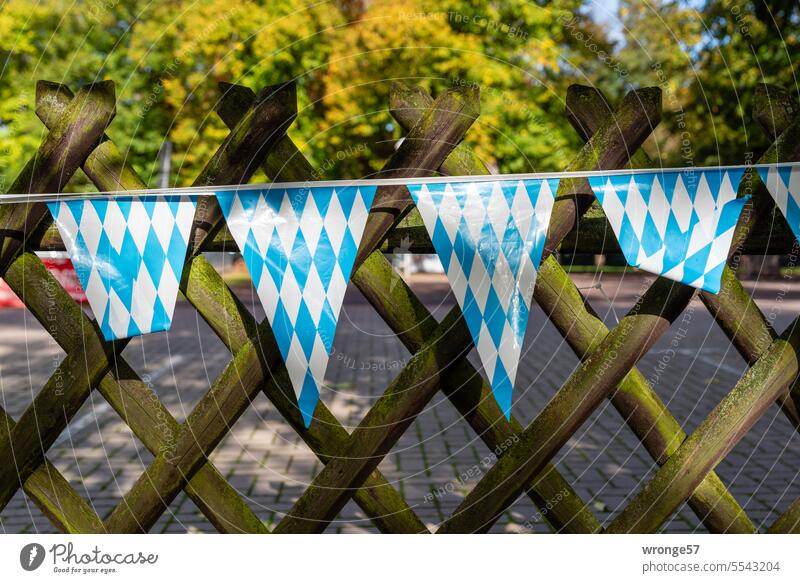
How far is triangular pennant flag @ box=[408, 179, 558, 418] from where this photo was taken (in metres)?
2.14

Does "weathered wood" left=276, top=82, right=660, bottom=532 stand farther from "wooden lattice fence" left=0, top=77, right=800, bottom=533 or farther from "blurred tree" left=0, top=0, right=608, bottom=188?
"blurred tree" left=0, top=0, right=608, bottom=188

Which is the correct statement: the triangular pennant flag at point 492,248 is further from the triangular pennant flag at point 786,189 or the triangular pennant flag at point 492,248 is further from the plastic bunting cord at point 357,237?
the triangular pennant flag at point 786,189

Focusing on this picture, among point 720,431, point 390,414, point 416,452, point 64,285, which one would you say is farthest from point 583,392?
point 64,285

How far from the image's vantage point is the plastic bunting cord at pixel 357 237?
7.05 ft

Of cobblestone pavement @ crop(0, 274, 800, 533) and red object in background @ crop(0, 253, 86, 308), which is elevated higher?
cobblestone pavement @ crop(0, 274, 800, 533)

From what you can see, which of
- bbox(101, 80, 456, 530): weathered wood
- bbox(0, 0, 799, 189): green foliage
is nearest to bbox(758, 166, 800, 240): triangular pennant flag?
bbox(101, 80, 456, 530): weathered wood

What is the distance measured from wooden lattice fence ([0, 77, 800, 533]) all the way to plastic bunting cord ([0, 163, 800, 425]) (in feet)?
0.20

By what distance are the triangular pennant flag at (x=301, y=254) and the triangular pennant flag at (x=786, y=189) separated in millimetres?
1175

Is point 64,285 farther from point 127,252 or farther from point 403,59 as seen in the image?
point 127,252

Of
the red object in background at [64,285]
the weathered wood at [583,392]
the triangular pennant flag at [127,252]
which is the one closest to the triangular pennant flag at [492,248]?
the weathered wood at [583,392]

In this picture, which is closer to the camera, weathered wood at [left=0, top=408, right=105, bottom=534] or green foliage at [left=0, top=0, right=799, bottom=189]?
weathered wood at [left=0, top=408, right=105, bottom=534]

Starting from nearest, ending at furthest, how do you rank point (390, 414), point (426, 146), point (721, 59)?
1. point (426, 146)
2. point (390, 414)
3. point (721, 59)

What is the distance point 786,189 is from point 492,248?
0.90 metres

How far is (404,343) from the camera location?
226 cm
